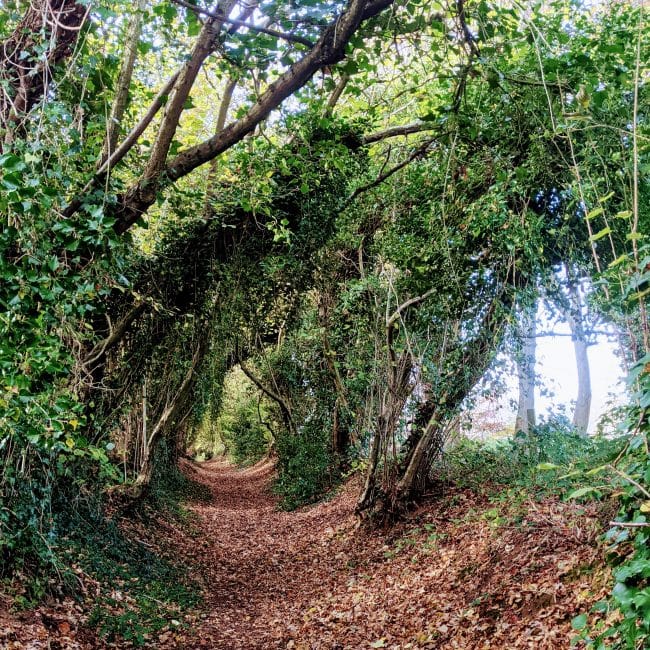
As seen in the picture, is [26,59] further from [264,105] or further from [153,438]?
[153,438]

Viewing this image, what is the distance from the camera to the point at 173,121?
391cm

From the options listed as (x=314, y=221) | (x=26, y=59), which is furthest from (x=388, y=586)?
(x=26, y=59)

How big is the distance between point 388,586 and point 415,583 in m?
0.41

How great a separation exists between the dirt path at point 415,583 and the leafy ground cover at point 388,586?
2 centimetres

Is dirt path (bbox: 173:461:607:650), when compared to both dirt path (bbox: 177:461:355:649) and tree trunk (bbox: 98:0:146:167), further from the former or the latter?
tree trunk (bbox: 98:0:146:167)

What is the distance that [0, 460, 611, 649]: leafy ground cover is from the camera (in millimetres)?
4422

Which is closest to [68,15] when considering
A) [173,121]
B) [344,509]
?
[173,121]

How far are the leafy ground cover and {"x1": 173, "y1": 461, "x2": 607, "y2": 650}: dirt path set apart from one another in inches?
0.7

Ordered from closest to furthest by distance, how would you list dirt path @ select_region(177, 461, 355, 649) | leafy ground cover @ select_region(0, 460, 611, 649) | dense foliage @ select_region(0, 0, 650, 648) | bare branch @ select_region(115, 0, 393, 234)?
1. dense foliage @ select_region(0, 0, 650, 648)
2. bare branch @ select_region(115, 0, 393, 234)
3. leafy ground cover @ select_region(0, 460, 611, 649)
4. dirt path @ select_region(177, 461, 355, 649)

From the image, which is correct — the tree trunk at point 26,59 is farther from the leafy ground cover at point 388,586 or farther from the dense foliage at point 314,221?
the leafy ground cover at point 388,586

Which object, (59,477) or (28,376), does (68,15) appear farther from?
(59,477)

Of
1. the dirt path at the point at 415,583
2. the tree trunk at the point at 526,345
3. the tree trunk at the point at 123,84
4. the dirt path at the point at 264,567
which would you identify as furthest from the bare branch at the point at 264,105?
the tree trunk at the point at 526,345

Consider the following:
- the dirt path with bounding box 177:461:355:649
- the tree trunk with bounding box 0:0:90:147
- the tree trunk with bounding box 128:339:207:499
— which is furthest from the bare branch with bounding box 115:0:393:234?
the tree trunk with bounding box 128:339:207:499

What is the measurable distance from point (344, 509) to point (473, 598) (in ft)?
17.2
